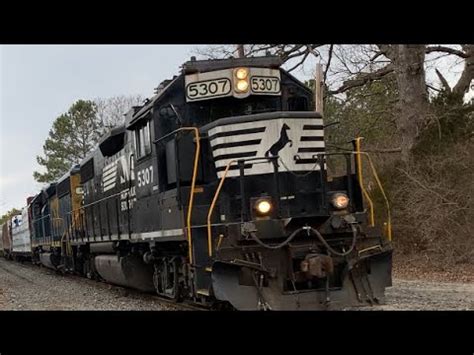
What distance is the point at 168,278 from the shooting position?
10.3 m

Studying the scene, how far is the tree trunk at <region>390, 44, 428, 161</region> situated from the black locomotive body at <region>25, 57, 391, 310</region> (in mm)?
11099

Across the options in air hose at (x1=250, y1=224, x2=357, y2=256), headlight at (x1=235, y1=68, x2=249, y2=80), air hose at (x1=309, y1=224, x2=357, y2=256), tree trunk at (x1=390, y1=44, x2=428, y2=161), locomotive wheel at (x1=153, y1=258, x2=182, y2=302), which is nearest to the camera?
air hose at (x1=250, y1=224, x2=357, y2=256)

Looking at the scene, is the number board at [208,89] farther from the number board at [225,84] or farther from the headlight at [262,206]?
the headlight at [262,206]

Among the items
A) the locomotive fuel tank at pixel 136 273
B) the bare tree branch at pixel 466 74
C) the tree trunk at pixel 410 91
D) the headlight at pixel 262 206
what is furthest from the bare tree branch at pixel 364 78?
the headlight at pixel 262 206

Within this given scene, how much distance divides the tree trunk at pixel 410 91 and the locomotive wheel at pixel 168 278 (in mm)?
11111

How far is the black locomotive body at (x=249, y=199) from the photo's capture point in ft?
24.9

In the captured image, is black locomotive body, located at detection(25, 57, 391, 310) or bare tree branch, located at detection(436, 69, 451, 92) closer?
black locomotive body, located at detection(25, 57, 391, 310)

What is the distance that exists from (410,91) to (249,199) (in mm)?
13364

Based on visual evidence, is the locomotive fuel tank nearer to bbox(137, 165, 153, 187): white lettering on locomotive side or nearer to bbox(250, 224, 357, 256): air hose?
bbox(137, 165, 153, 187): white lettering on locomotive side

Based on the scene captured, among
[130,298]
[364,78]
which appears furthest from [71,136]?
[130,298]

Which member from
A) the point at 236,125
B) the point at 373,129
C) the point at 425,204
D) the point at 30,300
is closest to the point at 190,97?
the point at 236,125

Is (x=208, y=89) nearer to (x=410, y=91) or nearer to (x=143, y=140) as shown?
(x=143, y=140)

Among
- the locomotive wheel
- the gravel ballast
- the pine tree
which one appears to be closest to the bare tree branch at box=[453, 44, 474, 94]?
the gravel ballast

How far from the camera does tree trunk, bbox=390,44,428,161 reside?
19812mm
